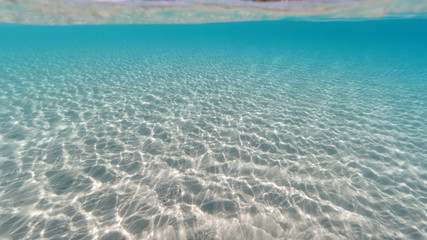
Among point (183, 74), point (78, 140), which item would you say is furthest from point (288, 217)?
point (183, 74)

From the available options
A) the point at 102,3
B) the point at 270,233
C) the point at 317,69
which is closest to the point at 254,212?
the point at 270,233

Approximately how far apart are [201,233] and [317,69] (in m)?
18.8

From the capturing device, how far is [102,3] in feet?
45.6

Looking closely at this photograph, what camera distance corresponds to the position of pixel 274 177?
5383 mm

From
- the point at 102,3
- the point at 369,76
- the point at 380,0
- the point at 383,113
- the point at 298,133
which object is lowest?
the point at 298,133

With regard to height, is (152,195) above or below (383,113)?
below

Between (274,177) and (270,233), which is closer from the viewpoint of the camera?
(270,233)

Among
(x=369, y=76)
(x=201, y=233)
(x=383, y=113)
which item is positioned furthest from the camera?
(x=369, y=76)

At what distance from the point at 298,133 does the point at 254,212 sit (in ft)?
13.5

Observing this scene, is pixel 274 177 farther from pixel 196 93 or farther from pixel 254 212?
pixel 196 93

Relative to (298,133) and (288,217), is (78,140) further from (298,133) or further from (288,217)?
(298,133)

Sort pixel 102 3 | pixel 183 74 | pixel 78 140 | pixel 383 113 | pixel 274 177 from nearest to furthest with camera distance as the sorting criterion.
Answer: pixel 274 177 < pixel 78 140 < pixel 383 113 < pixel 102 3 < pixel 183 74

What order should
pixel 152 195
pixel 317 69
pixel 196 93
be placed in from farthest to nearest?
pixel 317 69 → pixel 196 93 → pixel 152 195

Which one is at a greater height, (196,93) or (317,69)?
(317,69)
